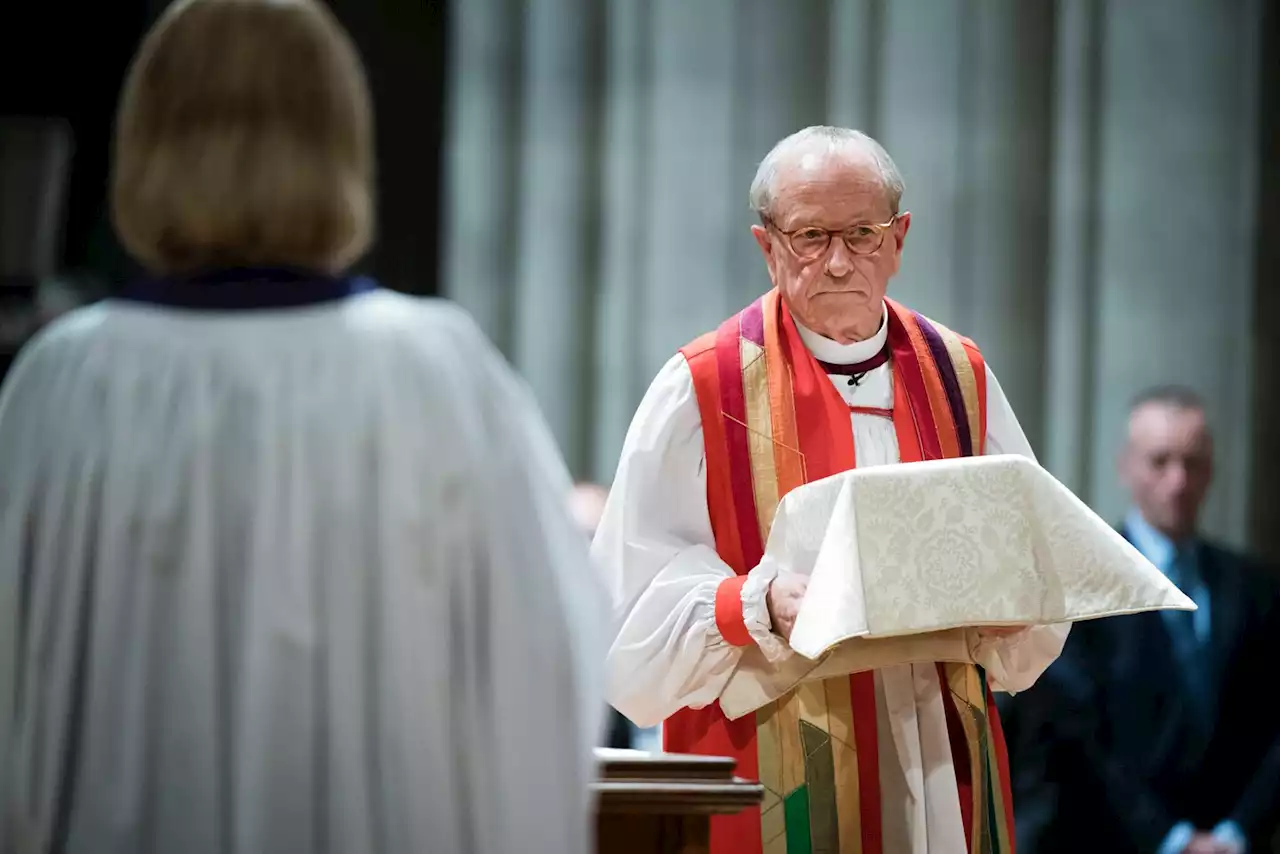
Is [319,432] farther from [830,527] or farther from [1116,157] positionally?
[1116,157]

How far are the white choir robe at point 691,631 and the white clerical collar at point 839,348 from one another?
132 millimetres

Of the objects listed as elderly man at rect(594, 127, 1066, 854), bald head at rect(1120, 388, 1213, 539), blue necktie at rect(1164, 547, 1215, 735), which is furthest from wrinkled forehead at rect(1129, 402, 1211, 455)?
elderly man at rect(594, 127, 1066, 854)

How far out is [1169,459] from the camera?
20.1 ft

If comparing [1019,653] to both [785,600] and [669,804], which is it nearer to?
[785,600]

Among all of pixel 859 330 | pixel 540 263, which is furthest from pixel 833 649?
pixel 540 263

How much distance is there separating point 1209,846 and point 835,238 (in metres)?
2.93

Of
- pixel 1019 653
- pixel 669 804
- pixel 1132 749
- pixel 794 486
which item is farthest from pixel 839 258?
pixel 1132 749

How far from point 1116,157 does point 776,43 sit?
1.34 meters

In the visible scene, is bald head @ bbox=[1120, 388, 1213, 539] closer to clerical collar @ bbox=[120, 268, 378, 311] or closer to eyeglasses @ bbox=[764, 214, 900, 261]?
eyeglasses @ bbox=[764, 214, 900, 261]

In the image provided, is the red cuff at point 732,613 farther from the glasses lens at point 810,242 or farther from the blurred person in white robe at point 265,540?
the blurred person in white robe at point 265,540

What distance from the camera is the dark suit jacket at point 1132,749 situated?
5.72 meters

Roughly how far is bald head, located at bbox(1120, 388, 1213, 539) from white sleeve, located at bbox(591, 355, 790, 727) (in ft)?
9.39

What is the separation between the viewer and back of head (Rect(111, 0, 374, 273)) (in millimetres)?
2316

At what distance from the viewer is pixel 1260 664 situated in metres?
5.90
